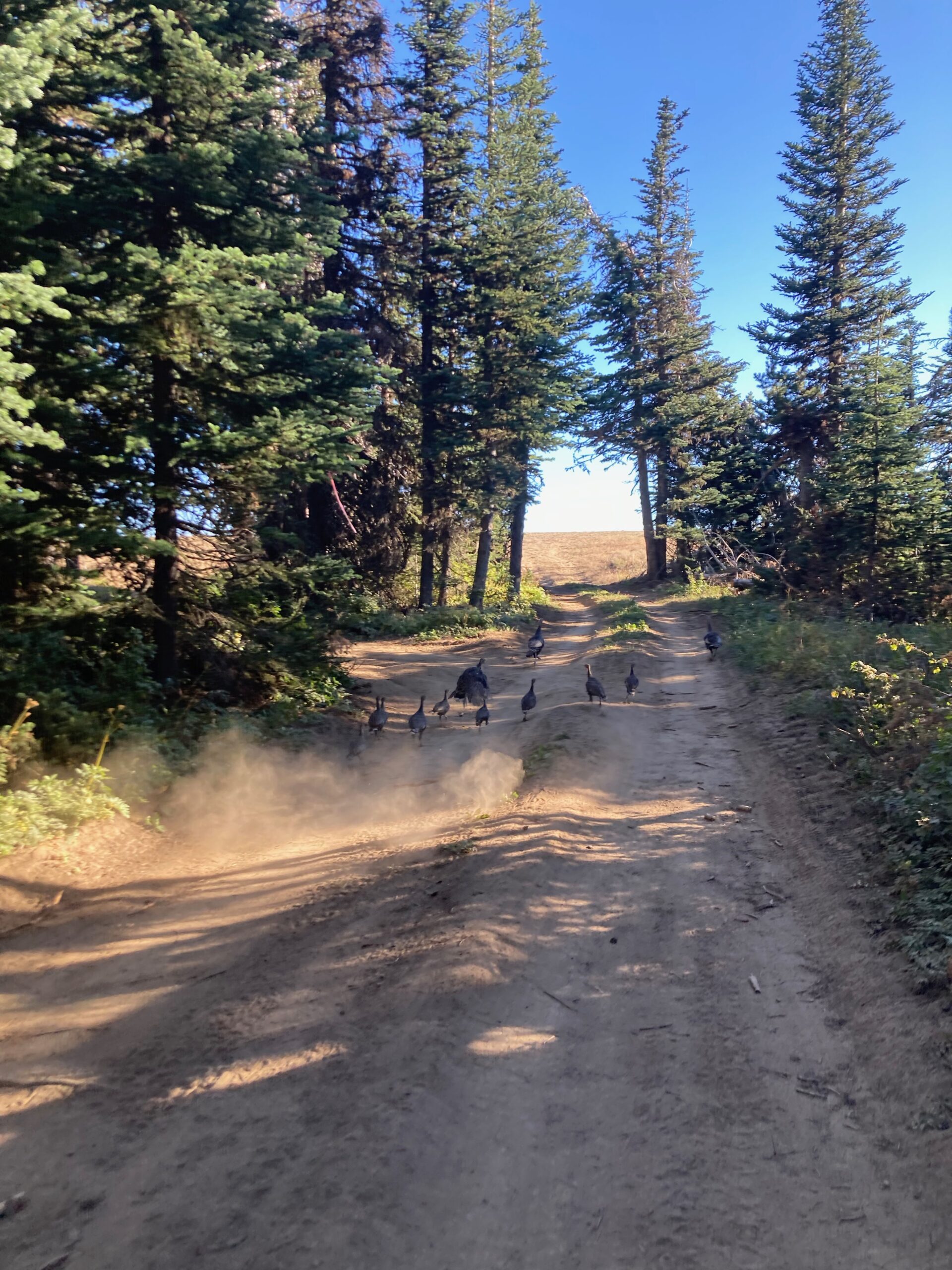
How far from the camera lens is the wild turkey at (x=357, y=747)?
39.9 feet

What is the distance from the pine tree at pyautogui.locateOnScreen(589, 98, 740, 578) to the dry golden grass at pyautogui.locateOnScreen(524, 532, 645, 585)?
11.2 meters

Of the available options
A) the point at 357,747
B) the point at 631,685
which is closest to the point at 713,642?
the point at 631,685

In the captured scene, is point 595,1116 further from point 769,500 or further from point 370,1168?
point 769,500

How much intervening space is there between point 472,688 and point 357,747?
142 inches

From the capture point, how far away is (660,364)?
128 ft

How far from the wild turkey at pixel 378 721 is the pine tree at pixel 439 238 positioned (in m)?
14.1

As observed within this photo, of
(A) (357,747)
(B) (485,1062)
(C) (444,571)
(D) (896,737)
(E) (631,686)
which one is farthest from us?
(C) (444,571)

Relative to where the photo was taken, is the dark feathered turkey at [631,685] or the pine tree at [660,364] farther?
the pine tree at [660,364]

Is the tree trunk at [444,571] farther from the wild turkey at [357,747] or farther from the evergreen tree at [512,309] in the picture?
the wild turkey at [357,747]

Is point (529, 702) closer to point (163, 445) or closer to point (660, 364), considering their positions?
point (163, 445)

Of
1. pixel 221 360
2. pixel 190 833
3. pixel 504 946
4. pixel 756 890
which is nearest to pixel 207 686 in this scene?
pixel 190 833

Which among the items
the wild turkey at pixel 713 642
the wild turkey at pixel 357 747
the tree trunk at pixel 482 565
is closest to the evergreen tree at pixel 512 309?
the tree trunk at pixel 482 565

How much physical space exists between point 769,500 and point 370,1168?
→ 126 feet

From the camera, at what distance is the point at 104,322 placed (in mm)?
9430
